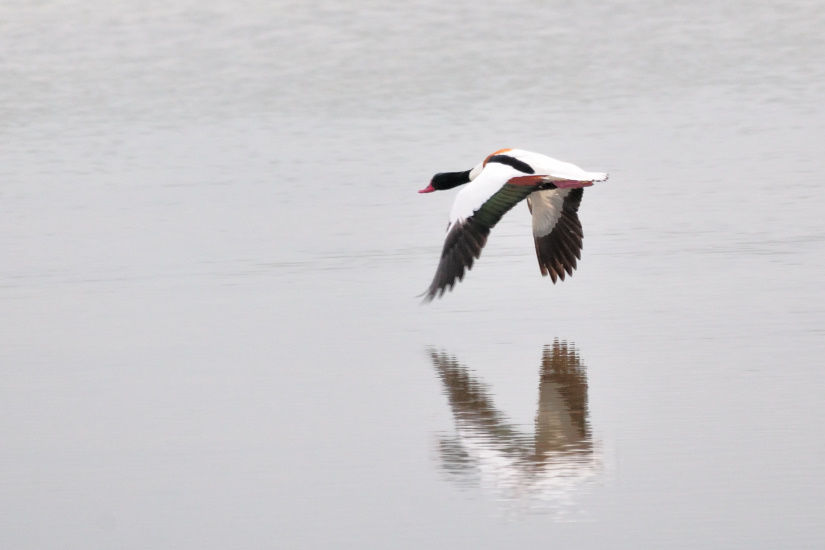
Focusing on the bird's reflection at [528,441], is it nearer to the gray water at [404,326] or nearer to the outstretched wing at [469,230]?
the gray water at [404,326]

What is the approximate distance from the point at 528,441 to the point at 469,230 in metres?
2.25

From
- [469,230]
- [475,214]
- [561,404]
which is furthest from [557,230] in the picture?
[561,404]

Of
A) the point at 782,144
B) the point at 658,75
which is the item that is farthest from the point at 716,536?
the point at 658,75

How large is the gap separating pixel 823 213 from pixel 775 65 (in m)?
8.96

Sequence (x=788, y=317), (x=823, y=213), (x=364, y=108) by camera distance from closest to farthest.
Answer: (x=788, y=317), (x=823, y=213), (x=364, y=108)

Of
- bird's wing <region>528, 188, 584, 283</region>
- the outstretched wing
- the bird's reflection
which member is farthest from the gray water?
the outstretched wing

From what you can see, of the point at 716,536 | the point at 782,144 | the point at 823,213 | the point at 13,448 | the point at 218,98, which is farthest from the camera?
the point at 218,98

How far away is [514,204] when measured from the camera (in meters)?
8.41

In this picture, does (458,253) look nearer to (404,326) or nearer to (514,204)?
(404,326)

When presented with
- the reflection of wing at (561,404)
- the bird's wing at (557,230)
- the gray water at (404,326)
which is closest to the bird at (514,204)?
the bird's wing at (557,230)

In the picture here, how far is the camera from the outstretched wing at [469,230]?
777 cm

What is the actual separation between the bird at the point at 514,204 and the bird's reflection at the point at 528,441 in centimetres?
88

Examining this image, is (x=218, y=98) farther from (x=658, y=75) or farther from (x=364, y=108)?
(x=658, y=75)

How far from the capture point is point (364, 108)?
17641 mm
